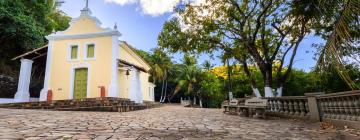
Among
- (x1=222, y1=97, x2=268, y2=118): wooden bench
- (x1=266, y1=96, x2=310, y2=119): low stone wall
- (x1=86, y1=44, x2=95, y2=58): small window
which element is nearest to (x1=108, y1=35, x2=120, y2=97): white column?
(x1=86, y1=44, x2=95, y2=58): small window

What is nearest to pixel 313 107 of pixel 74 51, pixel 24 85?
pixel 74 51

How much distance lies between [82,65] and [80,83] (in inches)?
52.5

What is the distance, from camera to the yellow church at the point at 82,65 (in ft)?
62.4

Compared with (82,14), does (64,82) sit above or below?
below

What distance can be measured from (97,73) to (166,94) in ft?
92.4

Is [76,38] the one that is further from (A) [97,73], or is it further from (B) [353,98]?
(B) [353,98]

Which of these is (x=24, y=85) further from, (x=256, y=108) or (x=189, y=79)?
(x=189, y=79)

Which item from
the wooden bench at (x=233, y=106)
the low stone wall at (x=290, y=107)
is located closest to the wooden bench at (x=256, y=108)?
the low stone wall at (x=290, y=107)

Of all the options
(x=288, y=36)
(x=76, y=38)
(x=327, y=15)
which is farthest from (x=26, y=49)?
(x=327, y=15)

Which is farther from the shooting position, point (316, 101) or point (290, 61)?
point (290, 61)

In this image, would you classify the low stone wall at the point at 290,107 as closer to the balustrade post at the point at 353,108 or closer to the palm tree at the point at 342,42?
the balustrade post at the point at 353,108

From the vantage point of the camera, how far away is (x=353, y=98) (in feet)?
21.0

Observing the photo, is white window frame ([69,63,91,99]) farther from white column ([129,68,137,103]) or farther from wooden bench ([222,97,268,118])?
wooden bench ([222,97,268,118])

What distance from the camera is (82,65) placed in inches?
774
